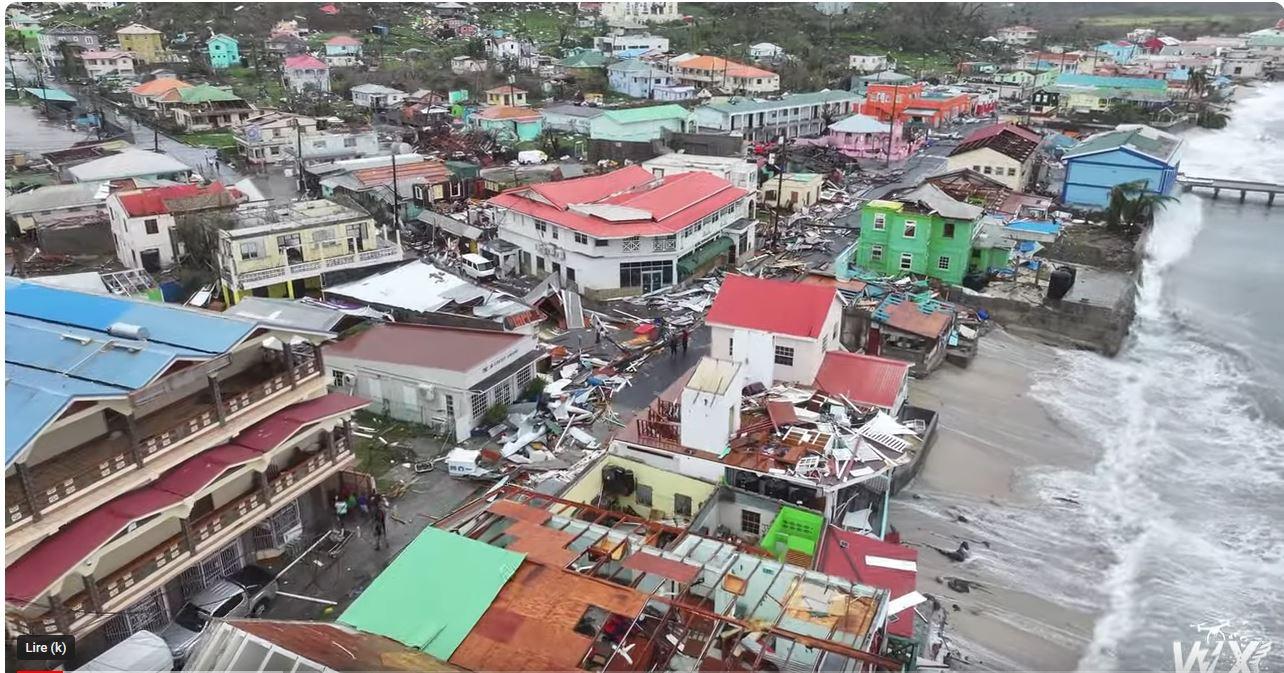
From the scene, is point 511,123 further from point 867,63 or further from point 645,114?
point 867,63

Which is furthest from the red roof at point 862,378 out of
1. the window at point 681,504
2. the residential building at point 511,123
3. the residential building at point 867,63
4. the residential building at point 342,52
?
the residential building at point 867,63

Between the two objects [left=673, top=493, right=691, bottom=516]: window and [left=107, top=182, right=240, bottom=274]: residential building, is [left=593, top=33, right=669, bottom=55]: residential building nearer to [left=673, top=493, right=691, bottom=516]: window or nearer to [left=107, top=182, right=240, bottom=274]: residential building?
[left=107, top=182, right=240, bottom=274]: residential building

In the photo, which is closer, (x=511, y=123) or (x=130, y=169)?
(x=130, y=169)

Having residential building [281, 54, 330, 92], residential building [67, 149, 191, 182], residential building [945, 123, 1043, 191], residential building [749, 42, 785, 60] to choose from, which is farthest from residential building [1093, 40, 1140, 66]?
residential building [67, 149, 191, 182]

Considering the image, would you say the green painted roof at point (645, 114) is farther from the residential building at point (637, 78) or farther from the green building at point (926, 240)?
the residential building at point (637, 78)

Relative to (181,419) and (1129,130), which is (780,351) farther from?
(1129,130)

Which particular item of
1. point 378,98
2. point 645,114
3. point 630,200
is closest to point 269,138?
point 378,98

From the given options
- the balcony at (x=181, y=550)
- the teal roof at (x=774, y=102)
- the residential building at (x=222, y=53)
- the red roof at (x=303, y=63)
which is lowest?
the balcony at (x=181, y=550)
